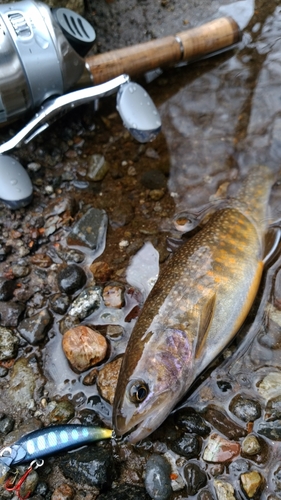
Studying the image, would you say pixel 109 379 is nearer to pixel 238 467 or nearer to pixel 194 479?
pixel 194 479

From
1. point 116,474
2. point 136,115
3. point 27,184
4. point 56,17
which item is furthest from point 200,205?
point 116,474

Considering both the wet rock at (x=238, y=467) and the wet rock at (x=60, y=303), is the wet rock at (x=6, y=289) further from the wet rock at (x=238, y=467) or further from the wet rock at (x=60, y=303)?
the wet rock at (x=238, y=467)

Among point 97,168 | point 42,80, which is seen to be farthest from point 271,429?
point 42,80

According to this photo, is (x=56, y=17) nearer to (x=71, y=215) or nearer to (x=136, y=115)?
(x=136, y=115)

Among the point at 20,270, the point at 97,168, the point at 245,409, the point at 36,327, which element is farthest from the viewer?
the point at 97,168

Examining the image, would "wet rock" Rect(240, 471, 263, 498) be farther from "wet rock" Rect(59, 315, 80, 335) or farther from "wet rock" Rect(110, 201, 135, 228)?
"wet rock" Rect(110, 201, 135, 228)

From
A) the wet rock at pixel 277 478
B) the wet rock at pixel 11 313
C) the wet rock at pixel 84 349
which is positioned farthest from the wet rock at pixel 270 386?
the wet rock at pixel 11 313
